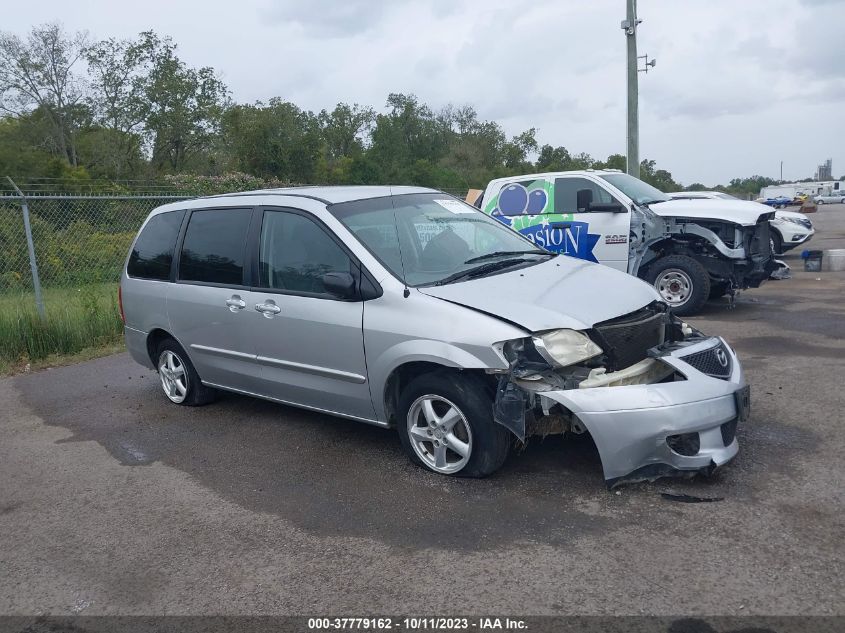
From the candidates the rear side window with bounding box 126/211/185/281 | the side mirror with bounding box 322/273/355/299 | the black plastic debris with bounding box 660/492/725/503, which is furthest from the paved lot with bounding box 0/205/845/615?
the rear side window with bounding box 126/211/185/281

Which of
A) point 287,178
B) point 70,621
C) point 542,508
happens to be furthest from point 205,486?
point 287,178

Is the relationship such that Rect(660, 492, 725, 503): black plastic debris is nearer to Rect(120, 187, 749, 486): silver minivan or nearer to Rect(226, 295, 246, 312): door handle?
Rect(120, 187, 749, 486): silver minivan

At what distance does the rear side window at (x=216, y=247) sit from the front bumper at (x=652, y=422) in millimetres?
2777

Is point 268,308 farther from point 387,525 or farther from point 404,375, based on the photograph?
point 387,525

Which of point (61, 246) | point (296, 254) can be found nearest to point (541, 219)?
point (296, 254)

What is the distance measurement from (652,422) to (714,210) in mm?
6194

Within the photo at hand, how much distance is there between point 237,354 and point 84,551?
197cm

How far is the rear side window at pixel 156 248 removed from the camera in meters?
6.24

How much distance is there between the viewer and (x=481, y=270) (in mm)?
4848

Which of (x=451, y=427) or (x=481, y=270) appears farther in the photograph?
(x=481, y=270)

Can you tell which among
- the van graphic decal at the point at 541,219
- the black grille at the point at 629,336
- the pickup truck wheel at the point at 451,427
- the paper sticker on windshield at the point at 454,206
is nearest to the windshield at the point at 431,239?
the paper sticker on windshield at the point at 454,206

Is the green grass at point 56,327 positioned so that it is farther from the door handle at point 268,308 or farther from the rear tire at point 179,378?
the door handle at point 268,308

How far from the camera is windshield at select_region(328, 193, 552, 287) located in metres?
4.79

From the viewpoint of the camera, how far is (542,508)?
3.96m
